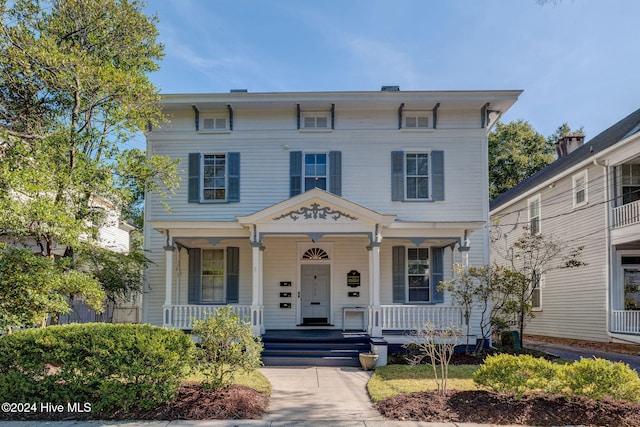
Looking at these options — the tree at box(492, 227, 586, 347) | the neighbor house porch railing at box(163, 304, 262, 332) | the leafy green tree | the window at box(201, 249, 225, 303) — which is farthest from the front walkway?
the tree at box(492, 227, 586, 347)

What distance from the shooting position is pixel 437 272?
13.7m

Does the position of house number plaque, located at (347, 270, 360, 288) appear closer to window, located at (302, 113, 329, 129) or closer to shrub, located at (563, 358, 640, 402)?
window, located at (302, 113, 329, 129)

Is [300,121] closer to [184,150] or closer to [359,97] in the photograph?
[359,97]

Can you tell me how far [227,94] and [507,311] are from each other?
31.6ft

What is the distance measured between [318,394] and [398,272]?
19.7 ft

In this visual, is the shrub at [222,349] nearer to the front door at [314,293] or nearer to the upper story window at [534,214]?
the front door at [314,293]

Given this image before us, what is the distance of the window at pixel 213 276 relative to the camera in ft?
45.8

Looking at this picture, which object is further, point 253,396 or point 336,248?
point 336,248

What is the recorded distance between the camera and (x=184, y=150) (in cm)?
1415

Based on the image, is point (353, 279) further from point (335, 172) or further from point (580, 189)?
point (580, 189)

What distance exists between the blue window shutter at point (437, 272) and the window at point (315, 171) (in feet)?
12.5

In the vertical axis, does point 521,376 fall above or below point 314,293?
below

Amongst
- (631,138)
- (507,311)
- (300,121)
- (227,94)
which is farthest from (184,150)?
(631,138)

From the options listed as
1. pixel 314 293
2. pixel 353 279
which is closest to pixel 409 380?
pixel 353 279
